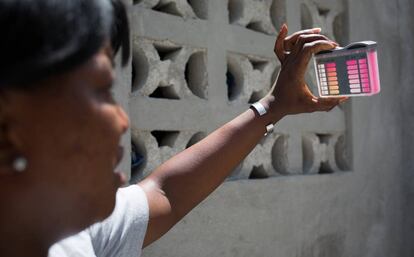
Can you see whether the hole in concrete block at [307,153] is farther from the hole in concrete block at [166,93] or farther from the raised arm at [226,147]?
the raised arm at [226,147]

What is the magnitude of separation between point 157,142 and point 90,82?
1.20 m

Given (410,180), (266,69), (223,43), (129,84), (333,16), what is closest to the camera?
(129,84)

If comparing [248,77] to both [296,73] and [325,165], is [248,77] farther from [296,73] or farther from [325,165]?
[296,73]

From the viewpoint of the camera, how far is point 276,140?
2.42 meters

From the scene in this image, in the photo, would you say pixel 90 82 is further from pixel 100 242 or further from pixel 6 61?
pixel 100 242

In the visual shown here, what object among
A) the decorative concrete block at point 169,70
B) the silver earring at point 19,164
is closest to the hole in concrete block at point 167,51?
the decorative concrete block at point 169,70

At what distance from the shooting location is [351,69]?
4.03 feet

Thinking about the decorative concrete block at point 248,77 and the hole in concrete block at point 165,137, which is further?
the decorative concrete block at point 248,77

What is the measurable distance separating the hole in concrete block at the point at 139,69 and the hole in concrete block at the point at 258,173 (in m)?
0.69

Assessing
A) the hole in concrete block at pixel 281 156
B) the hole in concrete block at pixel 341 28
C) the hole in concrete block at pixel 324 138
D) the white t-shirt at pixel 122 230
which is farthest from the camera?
the hole in concrete block at pixel 341 28

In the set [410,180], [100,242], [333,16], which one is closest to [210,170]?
[100,242]

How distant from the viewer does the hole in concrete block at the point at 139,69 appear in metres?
1.82

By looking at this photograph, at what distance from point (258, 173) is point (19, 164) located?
1704 millimetres

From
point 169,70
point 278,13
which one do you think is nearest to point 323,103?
point 169,70
